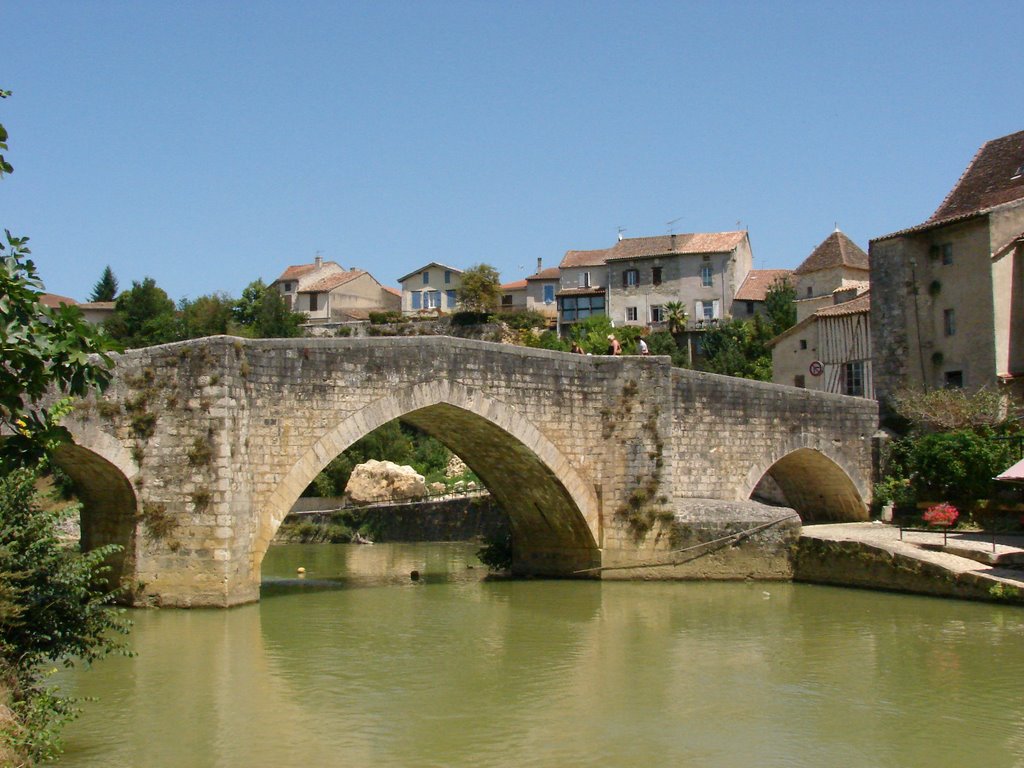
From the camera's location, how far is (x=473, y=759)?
926 cm

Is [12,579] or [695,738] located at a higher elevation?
[12,579]

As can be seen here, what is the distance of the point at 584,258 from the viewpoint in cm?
5872

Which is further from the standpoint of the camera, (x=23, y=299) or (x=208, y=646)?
(x=208, y=646)

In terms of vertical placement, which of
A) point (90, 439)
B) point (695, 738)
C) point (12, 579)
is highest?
point (90, 439)

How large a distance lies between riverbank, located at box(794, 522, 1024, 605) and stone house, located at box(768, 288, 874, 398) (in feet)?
38.8

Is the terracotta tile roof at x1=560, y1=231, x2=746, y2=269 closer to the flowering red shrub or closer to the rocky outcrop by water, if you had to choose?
the rocky outcrop by water

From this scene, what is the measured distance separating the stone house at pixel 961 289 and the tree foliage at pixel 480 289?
30.1m

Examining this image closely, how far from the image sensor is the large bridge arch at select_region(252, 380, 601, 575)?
1678cm

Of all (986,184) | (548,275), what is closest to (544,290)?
(548,275)

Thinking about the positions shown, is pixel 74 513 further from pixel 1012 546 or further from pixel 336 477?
pixel 336 477

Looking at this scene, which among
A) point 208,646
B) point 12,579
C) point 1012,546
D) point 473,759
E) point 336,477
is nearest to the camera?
point 12,579

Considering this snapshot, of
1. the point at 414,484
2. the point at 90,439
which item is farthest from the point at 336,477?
the point at 90,439

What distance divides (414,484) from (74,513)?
28.2 m

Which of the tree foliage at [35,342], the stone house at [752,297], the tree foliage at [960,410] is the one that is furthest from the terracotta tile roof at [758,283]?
the tree foliage at [35,342]
